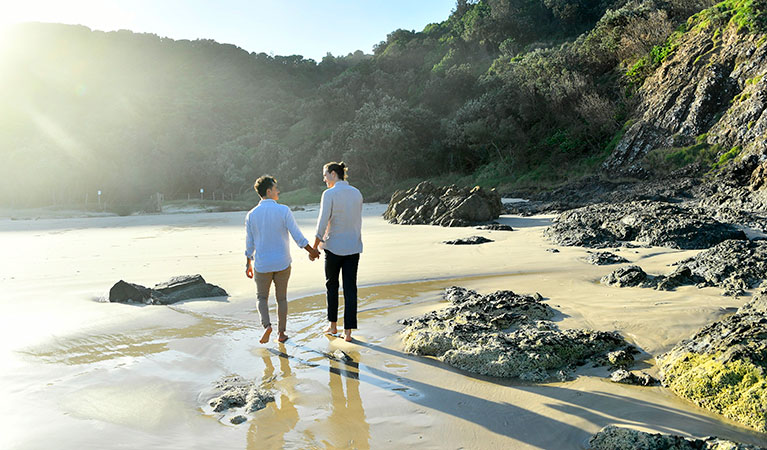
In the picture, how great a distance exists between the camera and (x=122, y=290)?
22.2ft

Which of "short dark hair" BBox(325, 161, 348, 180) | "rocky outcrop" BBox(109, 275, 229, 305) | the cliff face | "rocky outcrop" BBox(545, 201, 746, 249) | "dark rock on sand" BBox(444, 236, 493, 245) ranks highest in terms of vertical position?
the cliff face

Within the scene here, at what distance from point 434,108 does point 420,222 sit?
35.5m

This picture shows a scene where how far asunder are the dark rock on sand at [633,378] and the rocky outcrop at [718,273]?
2951mm

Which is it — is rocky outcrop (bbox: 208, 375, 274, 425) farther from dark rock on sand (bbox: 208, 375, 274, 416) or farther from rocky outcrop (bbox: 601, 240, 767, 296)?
rocky outcrop (bbox: 601, 240, 767, 296)

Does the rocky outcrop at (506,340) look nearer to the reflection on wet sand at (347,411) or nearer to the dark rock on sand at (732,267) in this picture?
the reflection on wet sand at (347,411)

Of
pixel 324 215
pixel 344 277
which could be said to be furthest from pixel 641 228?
pixel 324 215

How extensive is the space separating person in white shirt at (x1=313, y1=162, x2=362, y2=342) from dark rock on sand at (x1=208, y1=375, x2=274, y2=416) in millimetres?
1483

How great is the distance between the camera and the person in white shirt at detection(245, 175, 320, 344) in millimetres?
5020

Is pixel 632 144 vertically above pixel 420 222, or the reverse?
pixel 632 144

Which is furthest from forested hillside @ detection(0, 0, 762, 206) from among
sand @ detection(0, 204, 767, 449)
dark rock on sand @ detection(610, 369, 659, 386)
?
dark rock on sand @ detection(610, 369, 659, 386)

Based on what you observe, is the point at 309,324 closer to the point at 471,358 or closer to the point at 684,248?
the point at 471,358

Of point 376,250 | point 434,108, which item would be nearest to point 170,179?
point 434,108

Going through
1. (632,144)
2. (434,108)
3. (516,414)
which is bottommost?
(516,414)

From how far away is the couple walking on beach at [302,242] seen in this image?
5.03 metres
